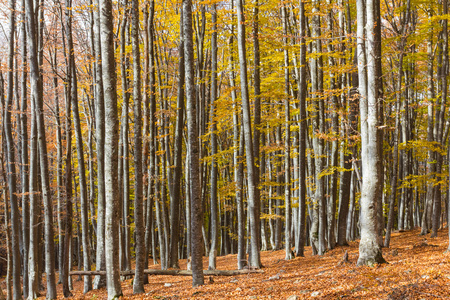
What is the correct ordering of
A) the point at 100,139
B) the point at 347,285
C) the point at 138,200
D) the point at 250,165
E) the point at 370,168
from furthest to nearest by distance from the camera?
the point at 250,165
the point at 100,139
the point at 138,200
the point at 370,168
the point at 347,285

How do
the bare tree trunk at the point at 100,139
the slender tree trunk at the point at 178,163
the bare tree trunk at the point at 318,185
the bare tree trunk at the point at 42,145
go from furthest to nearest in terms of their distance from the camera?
the bare tree trunk at the point at 318,185 < the slender tree trunk at the point at 178,163 < the bare tree trunk at the point at 42,145 < the bare tree trunk at the point at 100,139

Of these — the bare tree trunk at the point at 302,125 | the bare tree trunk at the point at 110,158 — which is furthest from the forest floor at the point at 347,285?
the bare tree trunk at the point at 302,125

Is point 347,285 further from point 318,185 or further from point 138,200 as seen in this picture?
point 318,185

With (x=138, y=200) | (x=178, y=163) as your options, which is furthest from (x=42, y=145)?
(x=178, y=163)

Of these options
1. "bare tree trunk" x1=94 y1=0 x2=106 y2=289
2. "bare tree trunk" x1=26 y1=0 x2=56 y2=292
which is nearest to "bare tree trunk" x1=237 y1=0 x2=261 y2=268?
"bare tree trunk" x1=94 y1=0 x2=106 y2=289

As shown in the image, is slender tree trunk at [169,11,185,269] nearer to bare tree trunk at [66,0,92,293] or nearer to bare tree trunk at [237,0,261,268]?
bare tree trunk at [237,0,261,268]

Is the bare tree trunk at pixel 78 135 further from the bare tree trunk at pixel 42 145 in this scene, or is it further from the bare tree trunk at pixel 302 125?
the bare tree trunk at pixel 302 125

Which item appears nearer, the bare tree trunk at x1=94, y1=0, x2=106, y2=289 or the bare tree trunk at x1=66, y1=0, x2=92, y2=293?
the bare tree trunk at x1=94, y1=0, x2=106, y2=289

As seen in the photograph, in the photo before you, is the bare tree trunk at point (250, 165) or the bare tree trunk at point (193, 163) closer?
the bare tree trunk at point (193, 163)

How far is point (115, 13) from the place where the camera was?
12852 millimetres

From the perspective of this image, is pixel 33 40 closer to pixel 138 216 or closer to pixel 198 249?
pixel 138 216

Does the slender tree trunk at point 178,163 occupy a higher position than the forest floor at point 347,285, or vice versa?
the slender tree trunk at point 178,163

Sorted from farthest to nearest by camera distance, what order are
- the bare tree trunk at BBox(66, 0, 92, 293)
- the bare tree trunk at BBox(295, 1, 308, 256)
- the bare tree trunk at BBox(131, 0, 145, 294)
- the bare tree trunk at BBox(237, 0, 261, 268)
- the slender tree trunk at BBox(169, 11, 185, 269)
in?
the slender tree trunk at BBox(169, 11, 185, 269) < the bare tree trunk at BBox(295, 1, 308, 256) < the bare tree trunk at BBox(66, 0, 92, 293) < the bare tree trunk at BBox(237, 0, 261, 268) < the bare tree trunk at BBox(131, 0, 145, 294)

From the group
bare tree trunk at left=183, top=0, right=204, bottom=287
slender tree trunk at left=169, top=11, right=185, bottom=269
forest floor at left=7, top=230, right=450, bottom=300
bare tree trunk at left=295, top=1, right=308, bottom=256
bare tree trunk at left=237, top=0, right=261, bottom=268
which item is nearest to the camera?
forest floor at left=7, top=230, right=450, bottom=300
